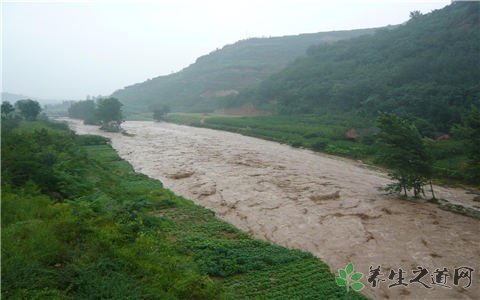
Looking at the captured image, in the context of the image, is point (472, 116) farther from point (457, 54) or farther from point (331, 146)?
point (457, 54)

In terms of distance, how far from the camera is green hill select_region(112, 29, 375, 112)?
8840cm

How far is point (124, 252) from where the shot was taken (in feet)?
25.8

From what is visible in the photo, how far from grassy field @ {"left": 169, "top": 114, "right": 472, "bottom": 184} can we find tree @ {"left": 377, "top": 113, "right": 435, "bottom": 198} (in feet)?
4.62

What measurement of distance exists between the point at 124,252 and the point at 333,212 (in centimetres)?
946

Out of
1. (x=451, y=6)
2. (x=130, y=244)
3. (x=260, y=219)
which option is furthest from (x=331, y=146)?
(x=451, y=6)

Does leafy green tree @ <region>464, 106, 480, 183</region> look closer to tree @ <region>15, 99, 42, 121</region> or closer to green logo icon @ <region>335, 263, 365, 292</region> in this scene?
green logo icon @ <region>335, 263, 365, 292</region>

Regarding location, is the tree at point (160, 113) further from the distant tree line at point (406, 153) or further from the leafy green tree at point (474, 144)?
the leafy green tree at point (474, 144)

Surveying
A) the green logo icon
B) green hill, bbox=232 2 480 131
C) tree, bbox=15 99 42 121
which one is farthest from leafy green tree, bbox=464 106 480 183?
tree, bbox=15 99 42 121

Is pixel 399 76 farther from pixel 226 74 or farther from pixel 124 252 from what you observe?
pixel 226 74

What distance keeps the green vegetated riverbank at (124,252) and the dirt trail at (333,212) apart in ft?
5.35

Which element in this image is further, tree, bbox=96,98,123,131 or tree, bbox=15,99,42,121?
tree, bbox=96,98,123,131

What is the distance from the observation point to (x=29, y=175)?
12.3 m

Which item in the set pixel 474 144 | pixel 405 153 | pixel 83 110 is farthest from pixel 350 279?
pixel 83 110

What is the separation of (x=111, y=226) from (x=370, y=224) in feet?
32.2
